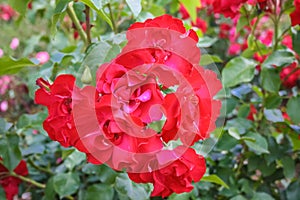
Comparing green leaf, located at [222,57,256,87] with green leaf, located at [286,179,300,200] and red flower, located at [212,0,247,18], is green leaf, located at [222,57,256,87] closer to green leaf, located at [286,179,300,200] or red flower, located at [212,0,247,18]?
red flower, located at [212,0,247,18]

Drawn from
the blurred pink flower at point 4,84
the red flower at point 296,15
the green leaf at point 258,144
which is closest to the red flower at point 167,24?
the red flower at point 296,15

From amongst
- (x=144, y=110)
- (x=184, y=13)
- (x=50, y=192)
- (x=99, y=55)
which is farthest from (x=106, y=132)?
(x=184, y=13)

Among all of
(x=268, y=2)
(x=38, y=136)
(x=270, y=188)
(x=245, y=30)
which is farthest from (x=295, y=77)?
(x=38, y=136)

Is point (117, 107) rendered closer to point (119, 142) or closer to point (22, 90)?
point (119, 142)

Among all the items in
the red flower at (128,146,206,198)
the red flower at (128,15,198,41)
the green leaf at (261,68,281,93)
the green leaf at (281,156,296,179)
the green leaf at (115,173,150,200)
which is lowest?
the green leaf at (281,156,296,179)

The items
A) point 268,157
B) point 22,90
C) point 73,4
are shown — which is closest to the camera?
point 73,4

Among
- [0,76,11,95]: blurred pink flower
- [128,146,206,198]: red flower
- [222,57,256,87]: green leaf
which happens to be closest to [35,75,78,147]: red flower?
[128,146,206,198]: red flower
